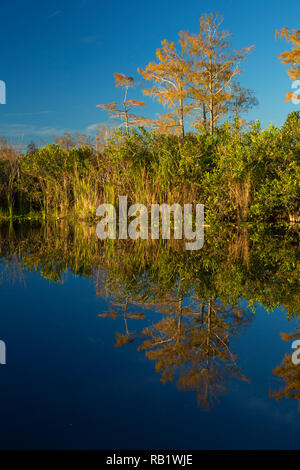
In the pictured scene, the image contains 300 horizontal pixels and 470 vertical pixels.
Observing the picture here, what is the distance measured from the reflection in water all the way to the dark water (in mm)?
16

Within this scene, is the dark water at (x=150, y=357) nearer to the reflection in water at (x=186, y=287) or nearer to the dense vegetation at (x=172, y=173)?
the reflection in water at (x=186, y=287)

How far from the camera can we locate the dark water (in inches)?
70.9

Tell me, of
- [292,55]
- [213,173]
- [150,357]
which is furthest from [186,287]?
[292,55]

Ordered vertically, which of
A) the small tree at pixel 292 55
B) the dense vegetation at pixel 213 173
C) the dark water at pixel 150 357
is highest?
the small tree at pixel 292 55

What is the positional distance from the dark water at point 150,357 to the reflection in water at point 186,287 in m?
0.02

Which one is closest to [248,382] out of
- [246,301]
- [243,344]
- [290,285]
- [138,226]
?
[243,344]

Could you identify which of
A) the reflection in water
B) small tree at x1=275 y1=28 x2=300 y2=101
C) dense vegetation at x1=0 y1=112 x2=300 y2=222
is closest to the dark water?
the reflection in water

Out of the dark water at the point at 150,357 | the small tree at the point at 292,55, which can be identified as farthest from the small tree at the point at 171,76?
the dark water at the point at 150,357

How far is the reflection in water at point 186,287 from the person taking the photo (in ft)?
8.09

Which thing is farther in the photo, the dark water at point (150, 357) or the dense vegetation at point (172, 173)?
the dense vegetation at point (172, 173)

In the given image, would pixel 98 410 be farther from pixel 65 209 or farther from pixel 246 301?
pixel 65 209

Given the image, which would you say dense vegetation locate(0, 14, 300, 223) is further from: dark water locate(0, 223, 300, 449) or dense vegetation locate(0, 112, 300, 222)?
dark water locate(0, 223, 300, 449)

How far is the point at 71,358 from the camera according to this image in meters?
2.61

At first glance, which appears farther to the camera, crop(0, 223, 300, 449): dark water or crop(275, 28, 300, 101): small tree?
crop(275, 28, 300, 101): small tree
